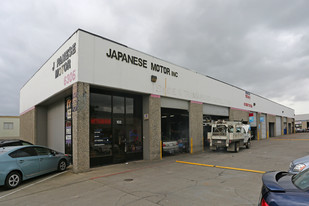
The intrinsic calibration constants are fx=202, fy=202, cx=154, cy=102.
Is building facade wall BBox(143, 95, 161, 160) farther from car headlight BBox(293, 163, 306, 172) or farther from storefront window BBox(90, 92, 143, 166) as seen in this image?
car headlight BBox(293, 163, 306, 172)

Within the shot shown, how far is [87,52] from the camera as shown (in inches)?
398

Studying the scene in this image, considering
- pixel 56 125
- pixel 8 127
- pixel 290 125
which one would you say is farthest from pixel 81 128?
pixel 290 125

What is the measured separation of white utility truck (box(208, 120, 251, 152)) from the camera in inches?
596

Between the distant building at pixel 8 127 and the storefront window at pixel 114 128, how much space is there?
4042 cm

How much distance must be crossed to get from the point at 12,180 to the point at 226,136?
519 inches

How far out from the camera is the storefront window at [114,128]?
1091cm

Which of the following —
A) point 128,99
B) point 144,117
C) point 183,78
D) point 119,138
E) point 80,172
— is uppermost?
point 183,78

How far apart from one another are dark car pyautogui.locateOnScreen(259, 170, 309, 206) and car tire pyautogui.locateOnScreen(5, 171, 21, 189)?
316 inches

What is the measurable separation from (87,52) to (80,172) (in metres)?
5.79

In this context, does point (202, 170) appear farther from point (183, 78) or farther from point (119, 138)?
point (183, 78)

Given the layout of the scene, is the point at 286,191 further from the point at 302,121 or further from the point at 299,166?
the point at 302,121

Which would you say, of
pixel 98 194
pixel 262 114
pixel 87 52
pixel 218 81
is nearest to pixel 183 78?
pixel 218 81

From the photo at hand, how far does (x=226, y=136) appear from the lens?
1519cm

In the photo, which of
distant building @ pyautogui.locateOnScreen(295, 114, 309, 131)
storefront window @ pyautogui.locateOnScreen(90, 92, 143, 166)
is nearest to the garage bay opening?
storefront window @ pyautogui.locateOnScreen(90, 92, 143, 166)
